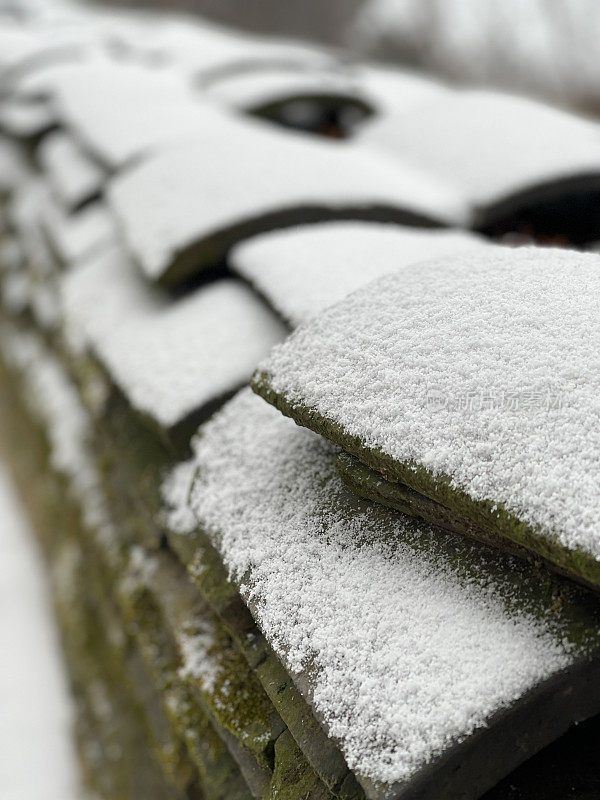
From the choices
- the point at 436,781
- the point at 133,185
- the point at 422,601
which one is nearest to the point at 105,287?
the point at 133,185

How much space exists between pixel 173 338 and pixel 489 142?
3.91 feet

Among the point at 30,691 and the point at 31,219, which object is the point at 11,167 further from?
the point at 30,691

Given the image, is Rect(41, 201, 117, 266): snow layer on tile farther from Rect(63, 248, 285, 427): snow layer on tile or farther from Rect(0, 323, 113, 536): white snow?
Rect(0, 323, 113, 536): white snow

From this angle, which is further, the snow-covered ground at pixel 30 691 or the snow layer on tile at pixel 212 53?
the snow layer on tile at pixel 212 53

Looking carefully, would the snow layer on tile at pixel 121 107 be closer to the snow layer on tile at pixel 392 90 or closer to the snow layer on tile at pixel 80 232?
the snow layer on tile at pixel 80 232

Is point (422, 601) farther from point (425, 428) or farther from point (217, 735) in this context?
point (217, 735)

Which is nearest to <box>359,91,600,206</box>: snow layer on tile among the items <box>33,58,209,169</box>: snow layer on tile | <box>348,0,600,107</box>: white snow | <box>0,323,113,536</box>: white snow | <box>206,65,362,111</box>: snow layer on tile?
<box>206,65,362,111</box>: snow layer on tile

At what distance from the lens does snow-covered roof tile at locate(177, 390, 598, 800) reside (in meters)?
0.61

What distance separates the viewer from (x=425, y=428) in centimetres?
70

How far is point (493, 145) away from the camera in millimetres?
1857

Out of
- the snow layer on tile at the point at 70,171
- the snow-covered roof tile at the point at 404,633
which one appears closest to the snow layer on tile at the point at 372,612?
the snow-covered roof tile at the point at 404,633

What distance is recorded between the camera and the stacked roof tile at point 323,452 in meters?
0.64

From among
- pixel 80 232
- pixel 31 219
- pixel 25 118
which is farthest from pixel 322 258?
pixel 25 118

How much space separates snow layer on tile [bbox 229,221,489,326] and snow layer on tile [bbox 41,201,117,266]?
659 mm
